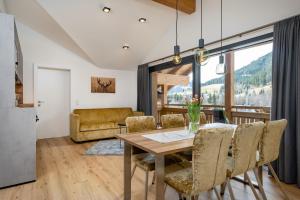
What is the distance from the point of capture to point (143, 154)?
92.4 inches

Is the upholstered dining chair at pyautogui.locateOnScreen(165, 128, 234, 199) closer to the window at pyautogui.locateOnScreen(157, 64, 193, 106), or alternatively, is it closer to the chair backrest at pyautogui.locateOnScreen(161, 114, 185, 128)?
the chair backrest at pyautogui.locateOnScreen(161, 114, 185, 128)

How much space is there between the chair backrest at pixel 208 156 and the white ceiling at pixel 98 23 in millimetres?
3072

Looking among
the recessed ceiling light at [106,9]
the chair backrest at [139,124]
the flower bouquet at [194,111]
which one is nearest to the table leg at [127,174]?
the chair backrest at [139,124]

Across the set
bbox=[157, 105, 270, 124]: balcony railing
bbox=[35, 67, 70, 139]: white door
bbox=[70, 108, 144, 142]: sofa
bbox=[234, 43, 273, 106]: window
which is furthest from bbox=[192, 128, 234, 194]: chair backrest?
bbox=[35, 67, 70, 139]: white door

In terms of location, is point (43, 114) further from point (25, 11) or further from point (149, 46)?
point (149, 46)

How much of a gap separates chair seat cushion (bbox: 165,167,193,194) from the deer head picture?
4367mm

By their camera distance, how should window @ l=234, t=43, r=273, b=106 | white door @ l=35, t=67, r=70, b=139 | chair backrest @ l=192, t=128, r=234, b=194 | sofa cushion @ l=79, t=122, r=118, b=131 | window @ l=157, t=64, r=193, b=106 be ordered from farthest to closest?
window @ l=157, t=64, r=193, b=106 < white door @ l=35, t=67, r=70, b=139 < sofa cushion @ l=79, t=122, r=118, b=131 < window @ l=234, t=43, r=273, b=106 < chair backrest @ l=192, t=128, r=234, b=194

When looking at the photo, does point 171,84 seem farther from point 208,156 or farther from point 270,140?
point 208,156

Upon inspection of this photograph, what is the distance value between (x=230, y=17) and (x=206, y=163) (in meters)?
2.81

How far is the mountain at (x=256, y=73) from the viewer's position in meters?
3.26

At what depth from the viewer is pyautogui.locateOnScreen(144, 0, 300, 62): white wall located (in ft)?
8.69

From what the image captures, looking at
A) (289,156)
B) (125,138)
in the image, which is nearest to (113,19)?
(125,138)

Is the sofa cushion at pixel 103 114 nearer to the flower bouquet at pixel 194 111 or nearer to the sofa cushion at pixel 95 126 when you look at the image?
the sofa cushion at pixel 95 126

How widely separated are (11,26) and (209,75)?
3.53 meters
